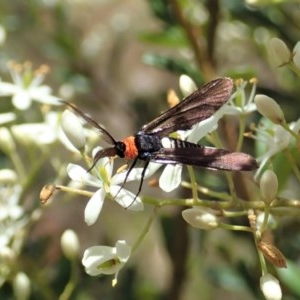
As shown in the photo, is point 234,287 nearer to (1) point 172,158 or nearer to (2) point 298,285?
(2) point 298,285

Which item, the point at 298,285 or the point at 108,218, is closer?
the point at 298,285

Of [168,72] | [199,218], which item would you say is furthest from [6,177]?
[168,72]

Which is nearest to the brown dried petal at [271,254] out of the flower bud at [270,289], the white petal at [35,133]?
the flower bud at [270,289]

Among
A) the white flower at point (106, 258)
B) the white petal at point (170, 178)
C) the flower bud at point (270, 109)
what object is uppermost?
the flower bud at point (270, 109)

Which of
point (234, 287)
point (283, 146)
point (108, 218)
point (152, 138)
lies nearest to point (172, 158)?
point (152, 138)

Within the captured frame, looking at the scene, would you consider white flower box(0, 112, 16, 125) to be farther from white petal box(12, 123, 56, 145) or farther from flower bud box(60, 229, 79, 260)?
flower bud box(60, 229, 79, 260)

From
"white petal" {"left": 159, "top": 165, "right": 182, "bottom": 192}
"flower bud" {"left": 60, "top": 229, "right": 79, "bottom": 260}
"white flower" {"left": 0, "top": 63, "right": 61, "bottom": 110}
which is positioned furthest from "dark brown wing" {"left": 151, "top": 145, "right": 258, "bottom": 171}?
"white flower" {"left": 0, "top": 63, "right": 61, "bottom": 110}

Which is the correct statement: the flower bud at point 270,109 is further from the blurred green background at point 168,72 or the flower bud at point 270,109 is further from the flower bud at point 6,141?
the flower bud at point 6,141
